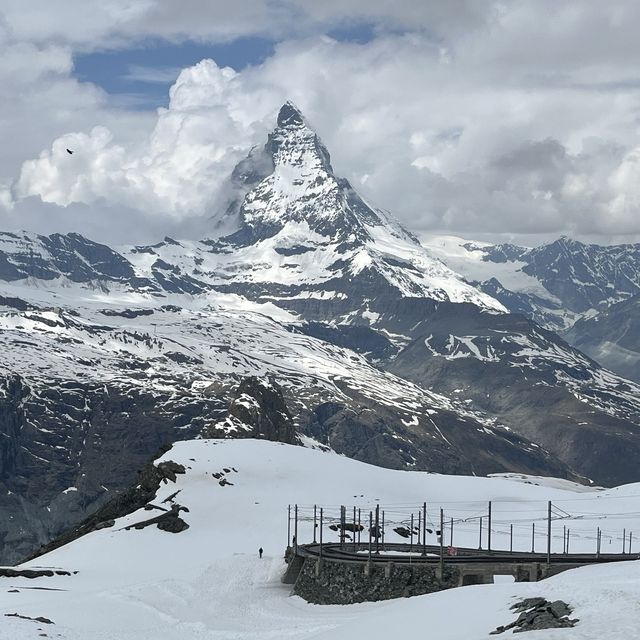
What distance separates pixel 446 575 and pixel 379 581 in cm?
661

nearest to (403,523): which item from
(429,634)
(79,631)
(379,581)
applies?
(379,581)

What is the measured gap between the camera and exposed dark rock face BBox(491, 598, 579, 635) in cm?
6112

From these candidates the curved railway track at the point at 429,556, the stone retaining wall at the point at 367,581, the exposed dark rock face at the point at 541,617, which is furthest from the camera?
the curved railway track at the point at 429,556

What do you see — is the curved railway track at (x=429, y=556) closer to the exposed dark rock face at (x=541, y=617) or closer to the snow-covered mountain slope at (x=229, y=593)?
the snow-covered mountain slope at (x=229, y=593)

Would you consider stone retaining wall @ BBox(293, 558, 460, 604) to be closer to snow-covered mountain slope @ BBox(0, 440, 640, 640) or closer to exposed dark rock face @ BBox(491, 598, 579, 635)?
snow-covered mountain slope @ BBox(0, 440, 640, 640)

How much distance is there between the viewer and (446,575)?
106250mm

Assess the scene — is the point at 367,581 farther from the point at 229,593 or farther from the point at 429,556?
the point at 229,593

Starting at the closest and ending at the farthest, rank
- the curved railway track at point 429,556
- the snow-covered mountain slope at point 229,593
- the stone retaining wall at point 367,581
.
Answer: the snow-covered mountain slope at point 229,593
the stone retaining wall at point 367,581
the curved railway track at point 429,556

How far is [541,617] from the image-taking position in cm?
6294

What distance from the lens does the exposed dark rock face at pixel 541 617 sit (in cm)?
6112

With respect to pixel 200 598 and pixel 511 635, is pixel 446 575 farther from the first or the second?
pixel 511 635

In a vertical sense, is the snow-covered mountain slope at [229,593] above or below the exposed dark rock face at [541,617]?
below

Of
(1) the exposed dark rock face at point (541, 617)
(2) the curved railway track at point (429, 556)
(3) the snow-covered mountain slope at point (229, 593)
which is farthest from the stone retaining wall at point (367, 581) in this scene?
(1) the exposed dark rock face at point (541, 617)

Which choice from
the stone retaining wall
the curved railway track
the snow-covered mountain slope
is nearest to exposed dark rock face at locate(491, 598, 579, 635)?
the snow-covered mountain slope
